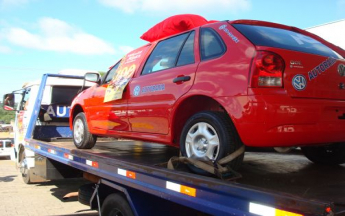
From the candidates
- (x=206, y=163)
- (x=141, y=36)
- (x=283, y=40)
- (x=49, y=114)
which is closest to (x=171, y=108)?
(x=206, y=163)

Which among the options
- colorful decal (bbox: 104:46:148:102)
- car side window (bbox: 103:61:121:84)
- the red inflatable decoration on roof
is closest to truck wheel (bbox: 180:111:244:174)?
colorful decal (bbox: 104:46:148:102)

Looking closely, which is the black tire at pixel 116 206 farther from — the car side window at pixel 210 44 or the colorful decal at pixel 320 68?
the colorful decal at pixel 320 68

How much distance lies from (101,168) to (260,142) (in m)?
1.78

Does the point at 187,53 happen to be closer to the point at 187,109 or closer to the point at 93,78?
the point at 187,109

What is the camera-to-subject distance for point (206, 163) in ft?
8.30

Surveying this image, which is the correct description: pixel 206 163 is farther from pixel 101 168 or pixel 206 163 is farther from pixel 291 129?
pixel 101 168

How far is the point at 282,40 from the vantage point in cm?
287

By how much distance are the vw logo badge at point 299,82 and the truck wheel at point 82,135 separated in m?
3.28

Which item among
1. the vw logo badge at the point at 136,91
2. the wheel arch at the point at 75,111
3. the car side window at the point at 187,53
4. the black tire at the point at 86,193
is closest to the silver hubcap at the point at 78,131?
the wheel arch at the point at 75,111

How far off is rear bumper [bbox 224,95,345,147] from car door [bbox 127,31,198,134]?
73cm

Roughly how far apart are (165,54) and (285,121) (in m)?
1.69

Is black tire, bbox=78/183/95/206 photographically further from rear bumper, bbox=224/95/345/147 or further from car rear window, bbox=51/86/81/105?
car rear window, bbox=51/86/81/105

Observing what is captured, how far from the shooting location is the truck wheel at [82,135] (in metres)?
5.01

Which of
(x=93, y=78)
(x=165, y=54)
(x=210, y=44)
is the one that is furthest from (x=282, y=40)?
(x=93, y=78)
